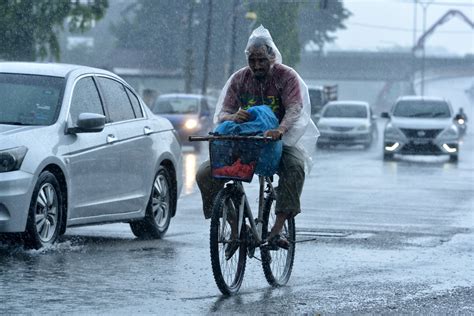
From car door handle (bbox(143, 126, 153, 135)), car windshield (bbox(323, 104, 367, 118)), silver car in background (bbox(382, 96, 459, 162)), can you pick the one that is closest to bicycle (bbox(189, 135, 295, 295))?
car door handle (bbox(143, 126, 153, 135))

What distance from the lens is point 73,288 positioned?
878 centimetres

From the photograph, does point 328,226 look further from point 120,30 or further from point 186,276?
point 120,30

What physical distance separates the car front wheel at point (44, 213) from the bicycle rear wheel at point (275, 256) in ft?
6.45

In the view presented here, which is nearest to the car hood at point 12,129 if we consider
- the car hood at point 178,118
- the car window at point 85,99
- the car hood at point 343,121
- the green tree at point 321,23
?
the car window at point 85,99

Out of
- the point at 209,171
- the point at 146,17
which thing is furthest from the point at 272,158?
the point at 146,17

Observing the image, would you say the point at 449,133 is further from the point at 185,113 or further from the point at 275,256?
the point at 275,256

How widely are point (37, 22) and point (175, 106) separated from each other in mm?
7868

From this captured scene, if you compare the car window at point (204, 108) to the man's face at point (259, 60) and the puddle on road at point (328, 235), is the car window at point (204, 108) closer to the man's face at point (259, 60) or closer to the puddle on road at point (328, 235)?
the puddle on road at point (328, 235)

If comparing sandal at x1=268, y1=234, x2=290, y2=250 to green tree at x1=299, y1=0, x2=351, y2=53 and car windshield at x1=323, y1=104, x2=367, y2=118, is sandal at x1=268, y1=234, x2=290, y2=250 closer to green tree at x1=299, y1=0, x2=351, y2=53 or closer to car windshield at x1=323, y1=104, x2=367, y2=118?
car windshield at x1=323, y1=104, x2=367, y2=118

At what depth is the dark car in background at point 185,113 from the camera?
3662 centimetres

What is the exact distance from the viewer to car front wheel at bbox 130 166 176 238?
12.6 metres

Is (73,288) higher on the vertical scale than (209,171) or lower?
lower

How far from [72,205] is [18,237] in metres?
0.74

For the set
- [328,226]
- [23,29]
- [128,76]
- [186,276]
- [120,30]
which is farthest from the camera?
[120,30]
